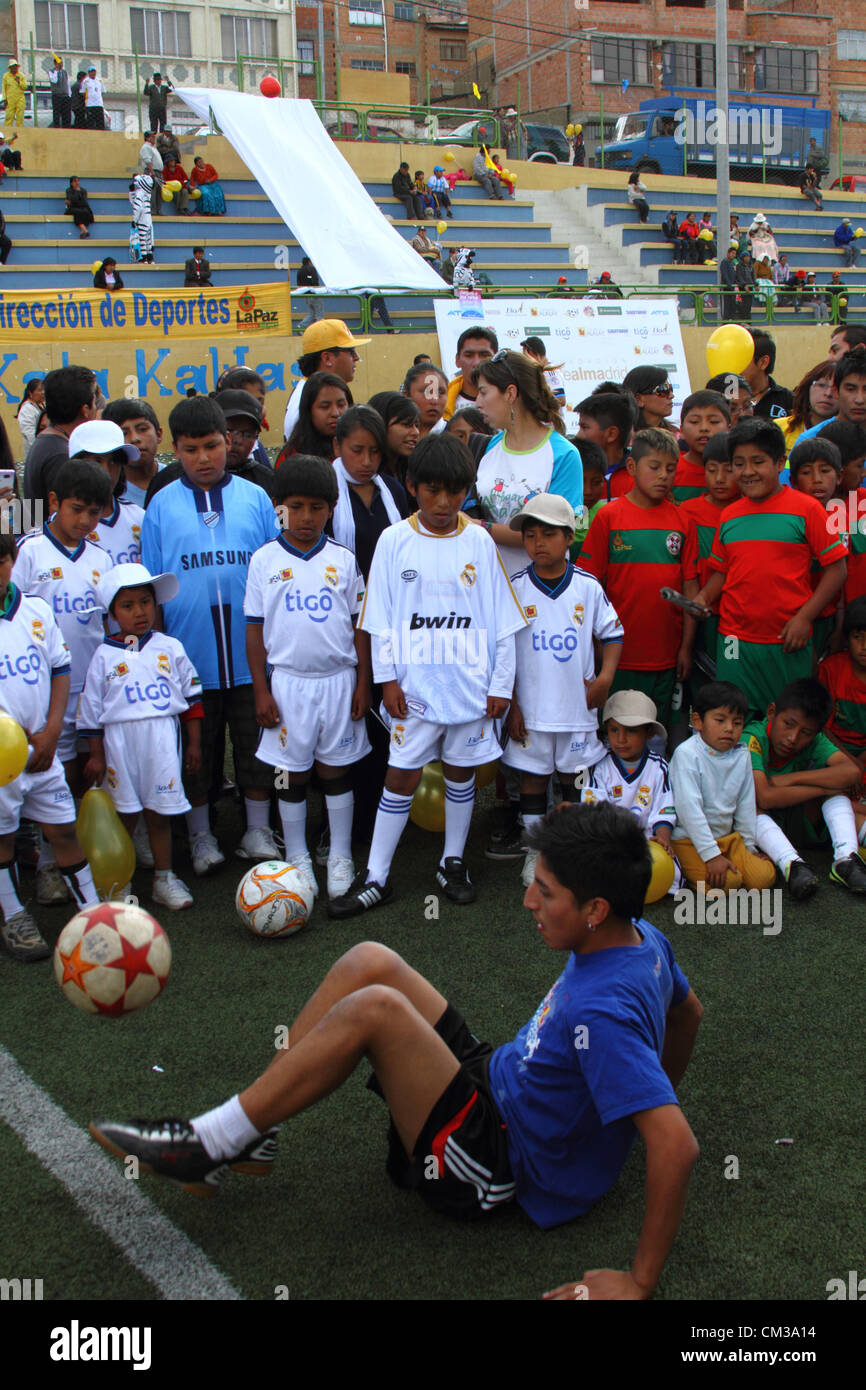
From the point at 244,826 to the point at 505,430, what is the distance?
220 cm

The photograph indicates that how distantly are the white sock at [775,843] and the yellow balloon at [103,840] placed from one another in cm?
257

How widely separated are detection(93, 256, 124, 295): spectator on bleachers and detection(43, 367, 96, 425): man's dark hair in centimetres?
1181

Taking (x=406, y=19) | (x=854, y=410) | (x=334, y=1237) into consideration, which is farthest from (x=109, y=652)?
(x=406, y=19)

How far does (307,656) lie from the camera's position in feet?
15.0

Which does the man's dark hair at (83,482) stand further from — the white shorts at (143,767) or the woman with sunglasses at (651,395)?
the woman with sunglasses at (651,395)

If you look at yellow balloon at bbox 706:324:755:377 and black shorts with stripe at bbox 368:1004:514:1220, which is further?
yellow balloon at bbox 706:324:755:377

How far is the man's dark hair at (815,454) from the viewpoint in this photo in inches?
201

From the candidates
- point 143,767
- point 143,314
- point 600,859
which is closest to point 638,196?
point 143,314

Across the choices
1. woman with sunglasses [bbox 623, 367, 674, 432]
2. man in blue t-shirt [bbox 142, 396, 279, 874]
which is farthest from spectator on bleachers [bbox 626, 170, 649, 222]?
man in blue t-shirt [bbox 142, 396, 279, 874]

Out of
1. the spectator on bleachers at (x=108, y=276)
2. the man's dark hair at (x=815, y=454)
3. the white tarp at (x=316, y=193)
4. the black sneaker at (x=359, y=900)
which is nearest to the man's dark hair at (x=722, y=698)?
the man's dark hair at (x=815, y=454)

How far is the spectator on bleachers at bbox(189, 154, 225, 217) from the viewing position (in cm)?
2073

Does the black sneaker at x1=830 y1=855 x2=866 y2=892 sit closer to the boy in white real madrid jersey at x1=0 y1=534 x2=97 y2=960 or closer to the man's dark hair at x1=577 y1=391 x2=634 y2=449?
the man's dark hair at x1=577 y1=391 x2=634 y2=449

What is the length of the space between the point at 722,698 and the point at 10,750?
2.68m

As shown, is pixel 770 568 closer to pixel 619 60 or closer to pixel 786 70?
pixel 619 60
